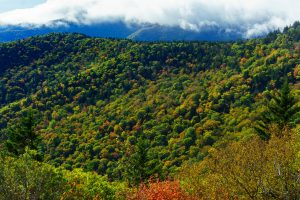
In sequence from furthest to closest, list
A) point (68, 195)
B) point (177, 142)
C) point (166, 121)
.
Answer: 1. point (166, 121)
2. point (177, 142)
3. point (68, 195)

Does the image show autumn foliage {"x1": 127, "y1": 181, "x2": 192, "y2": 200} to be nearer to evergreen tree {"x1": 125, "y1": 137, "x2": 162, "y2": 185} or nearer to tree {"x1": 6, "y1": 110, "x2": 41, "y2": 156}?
tree {"x1": 6, "y1": 110, "x2": 41, "y2": 156}

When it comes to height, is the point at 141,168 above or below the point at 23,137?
below

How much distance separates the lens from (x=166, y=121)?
6791 inches

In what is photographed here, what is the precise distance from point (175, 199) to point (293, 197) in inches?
385

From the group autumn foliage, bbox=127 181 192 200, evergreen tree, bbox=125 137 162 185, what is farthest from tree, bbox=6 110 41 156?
autumn foliage, bbox=127 181 192 200

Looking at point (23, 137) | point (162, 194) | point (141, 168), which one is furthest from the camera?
point (141, 168)

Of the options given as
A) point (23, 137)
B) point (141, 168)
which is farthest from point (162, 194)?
point (141, 168)

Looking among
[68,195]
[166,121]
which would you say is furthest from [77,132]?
[68,195]

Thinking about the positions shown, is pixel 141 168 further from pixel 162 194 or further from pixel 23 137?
pixel 162 194

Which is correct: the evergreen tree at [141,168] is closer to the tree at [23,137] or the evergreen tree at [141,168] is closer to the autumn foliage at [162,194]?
the tree at [23,137]

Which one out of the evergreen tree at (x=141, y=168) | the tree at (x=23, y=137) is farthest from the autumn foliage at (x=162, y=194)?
the evergreen tree at (x=141, y=168)

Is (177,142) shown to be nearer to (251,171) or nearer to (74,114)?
(74,114)

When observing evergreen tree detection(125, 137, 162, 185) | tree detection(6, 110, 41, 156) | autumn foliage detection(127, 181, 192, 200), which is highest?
autumn foliage detection(127, 181, 192, 200)

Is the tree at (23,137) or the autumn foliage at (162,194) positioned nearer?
the autumn foliage at (162,194)
